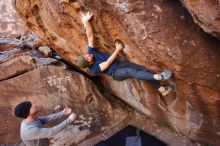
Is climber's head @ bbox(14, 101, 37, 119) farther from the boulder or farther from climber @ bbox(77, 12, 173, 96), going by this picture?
the boulder

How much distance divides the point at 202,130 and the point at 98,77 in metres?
3.03

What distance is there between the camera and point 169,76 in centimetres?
468

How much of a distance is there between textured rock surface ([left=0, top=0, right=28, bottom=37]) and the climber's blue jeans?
5990 mm

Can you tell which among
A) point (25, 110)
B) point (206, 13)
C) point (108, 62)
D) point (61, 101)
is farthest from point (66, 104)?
point (206, 13)

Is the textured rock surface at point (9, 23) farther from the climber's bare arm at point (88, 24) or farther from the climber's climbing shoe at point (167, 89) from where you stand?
the climber's climbing shoe at point (167, 89)

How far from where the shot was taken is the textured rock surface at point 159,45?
4.27 m

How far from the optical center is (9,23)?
10.4 m

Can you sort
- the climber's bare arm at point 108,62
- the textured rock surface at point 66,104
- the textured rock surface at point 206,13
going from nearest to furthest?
the textured rock surface at point 206,13 < the climber's bare arm at point 108,62 < the textured rock surface at point 66,104

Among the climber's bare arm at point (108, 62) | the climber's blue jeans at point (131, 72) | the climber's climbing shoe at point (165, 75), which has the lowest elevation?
the climber's blue jeans at point (131, 72)

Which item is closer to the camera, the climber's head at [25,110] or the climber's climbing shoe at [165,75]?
the climber's climbing shoe at [165,75]

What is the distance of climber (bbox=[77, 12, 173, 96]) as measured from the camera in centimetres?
481

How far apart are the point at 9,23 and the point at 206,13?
8.15m

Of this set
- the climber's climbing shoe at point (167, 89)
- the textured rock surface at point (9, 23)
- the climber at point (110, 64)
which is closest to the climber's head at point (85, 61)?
the climber at point (110, 64)

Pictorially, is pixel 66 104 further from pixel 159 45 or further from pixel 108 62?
pixel 159 45
